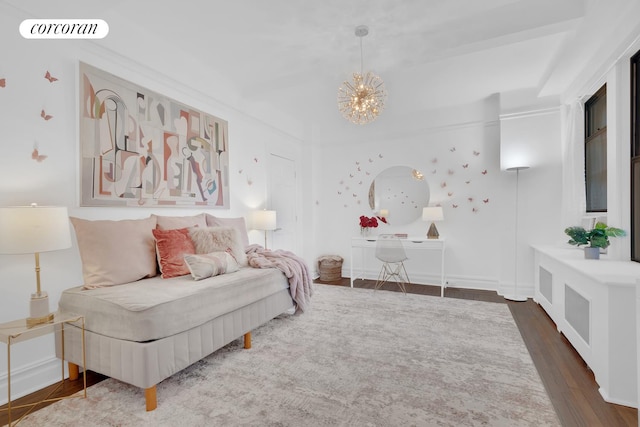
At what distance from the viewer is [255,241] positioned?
4.13 m

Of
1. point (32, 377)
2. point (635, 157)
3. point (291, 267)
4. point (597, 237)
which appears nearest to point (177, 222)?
point (291, 267)

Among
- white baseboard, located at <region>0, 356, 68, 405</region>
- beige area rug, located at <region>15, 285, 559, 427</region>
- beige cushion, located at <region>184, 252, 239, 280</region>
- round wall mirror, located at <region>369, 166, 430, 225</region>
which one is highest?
round wall mirror, located at <region>369, 166, 430, 225</region>

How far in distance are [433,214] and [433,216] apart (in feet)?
0.10

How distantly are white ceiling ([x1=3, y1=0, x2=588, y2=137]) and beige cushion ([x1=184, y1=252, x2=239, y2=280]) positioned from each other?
6.08 ft

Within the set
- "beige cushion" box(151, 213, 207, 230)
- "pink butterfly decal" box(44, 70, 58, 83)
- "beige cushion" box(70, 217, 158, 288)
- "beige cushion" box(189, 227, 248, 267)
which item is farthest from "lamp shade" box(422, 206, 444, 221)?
"pink butterfly decal" box(44, 70, 58, 83)

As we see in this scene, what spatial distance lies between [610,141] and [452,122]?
2123 millimetres

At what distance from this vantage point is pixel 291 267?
315cm

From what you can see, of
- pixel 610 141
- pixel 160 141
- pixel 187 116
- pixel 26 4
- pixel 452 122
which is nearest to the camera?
pixel 26 4

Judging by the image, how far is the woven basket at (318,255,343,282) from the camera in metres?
5.09

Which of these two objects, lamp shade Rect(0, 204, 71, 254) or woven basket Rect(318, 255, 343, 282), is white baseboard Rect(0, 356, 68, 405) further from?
woven basket Rect(318, 255, 343, 282)

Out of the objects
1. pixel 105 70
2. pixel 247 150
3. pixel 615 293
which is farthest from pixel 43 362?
pixel 615 293

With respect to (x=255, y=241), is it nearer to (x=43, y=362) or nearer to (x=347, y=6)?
(x=43, y=362)

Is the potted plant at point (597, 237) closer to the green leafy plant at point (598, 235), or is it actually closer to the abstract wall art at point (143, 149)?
Answer: the green leafy plant at point (598, 235)

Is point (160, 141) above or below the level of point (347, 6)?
below
